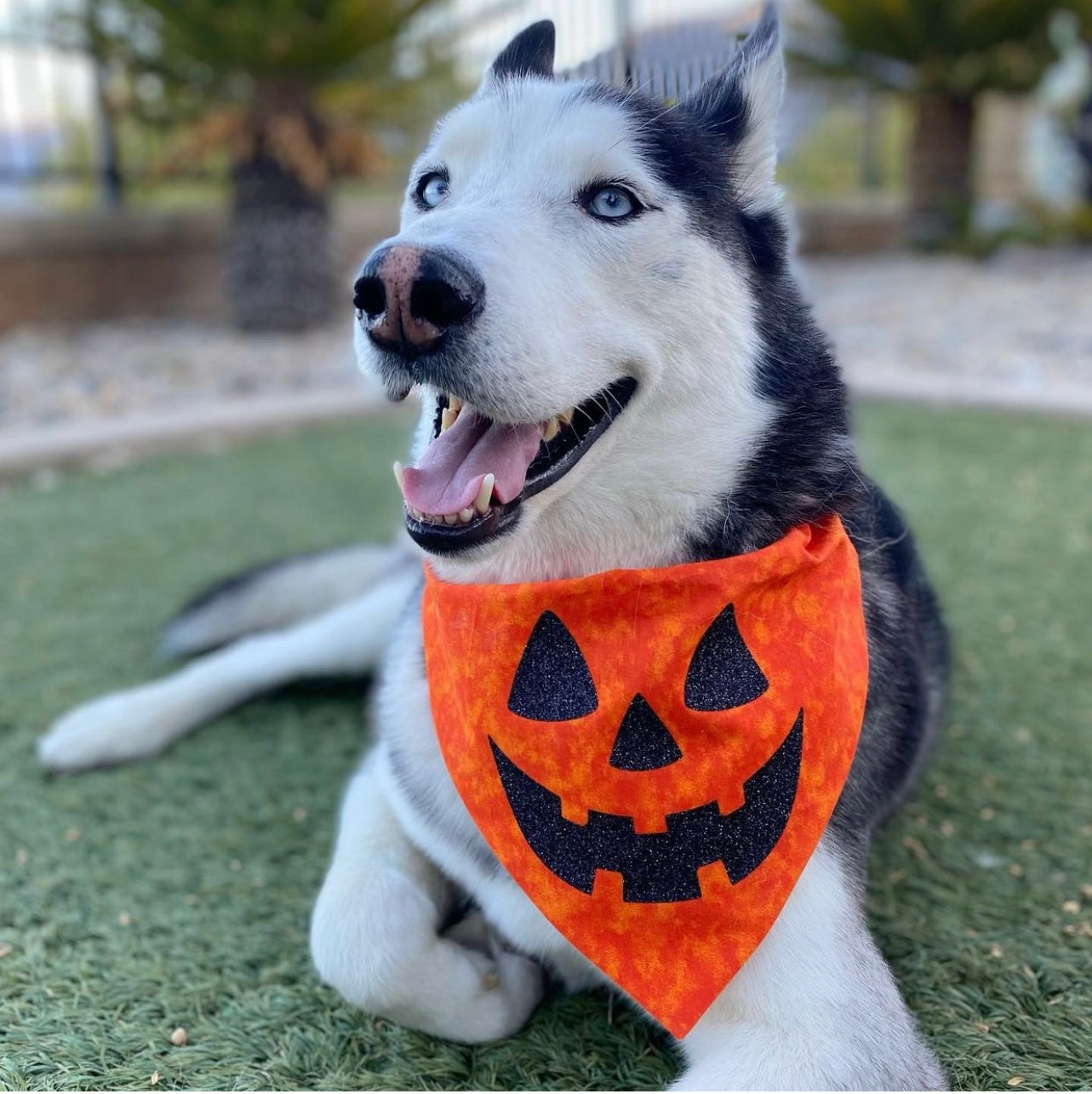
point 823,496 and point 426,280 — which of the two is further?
point 823,496

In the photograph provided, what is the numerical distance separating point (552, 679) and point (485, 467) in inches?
13.4

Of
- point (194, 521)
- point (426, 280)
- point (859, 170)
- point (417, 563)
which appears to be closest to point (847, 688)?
point (426, 280)

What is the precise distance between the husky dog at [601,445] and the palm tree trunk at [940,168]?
9333 mm

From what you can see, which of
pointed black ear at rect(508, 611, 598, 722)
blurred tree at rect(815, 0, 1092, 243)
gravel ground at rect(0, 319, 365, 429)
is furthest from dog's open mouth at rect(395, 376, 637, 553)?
blurred tree at rect(815, 0, 1092, 243)

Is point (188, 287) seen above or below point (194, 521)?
below

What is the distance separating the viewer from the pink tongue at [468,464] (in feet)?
4.91

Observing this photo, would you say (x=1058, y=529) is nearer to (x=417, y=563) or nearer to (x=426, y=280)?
(x=417, y=563)

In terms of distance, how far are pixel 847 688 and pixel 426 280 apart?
862mm

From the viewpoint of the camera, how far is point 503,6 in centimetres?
764

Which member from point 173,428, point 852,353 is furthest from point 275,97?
point 852,353

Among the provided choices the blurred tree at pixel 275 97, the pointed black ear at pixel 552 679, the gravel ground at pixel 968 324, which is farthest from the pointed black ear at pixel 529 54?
the blurred tree at pixel 275 97

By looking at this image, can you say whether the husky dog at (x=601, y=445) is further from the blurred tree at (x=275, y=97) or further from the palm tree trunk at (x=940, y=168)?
the palm tree trunk at (x=940, y=168)

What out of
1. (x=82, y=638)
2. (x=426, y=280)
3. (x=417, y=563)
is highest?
(x=426, y=280)

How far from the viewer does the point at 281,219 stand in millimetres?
7379
